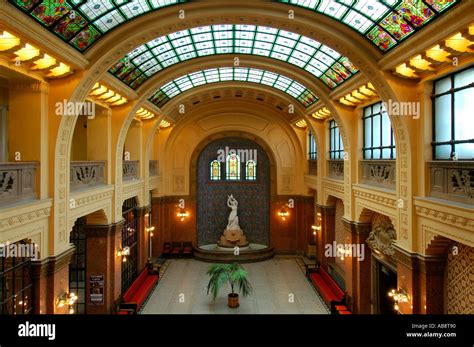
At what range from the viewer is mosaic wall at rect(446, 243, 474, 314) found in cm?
845

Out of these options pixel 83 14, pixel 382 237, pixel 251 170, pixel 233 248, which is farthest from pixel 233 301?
pixel 83 14

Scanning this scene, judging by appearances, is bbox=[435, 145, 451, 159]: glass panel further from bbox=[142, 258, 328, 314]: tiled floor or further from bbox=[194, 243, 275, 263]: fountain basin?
bbox=[194, 243, 275, 263]: fountain basin

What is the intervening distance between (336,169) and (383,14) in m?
Result: 9.43

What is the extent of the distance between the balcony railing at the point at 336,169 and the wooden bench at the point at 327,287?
4985 millimetres

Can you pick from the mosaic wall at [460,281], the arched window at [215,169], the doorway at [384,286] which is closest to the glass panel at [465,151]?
the mosaic wall at [460,281]

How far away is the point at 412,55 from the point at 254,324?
26.1 ft

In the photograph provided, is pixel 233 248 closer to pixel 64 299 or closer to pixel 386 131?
pixel 386 131

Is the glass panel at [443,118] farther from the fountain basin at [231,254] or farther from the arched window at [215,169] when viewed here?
the arched window at [215,169]

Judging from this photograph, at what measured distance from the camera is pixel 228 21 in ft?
34.2

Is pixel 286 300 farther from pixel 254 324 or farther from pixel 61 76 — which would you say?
pixel 254 324

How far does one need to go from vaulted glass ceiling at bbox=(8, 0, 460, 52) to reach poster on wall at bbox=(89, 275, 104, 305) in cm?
814

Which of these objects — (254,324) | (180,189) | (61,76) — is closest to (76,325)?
(254,324)

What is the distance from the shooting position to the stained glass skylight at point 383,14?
7840 millimetres

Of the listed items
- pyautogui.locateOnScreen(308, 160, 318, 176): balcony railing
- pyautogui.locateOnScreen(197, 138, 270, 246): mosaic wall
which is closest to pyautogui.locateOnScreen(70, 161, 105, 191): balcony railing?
pyautogui.locateOnScreen(197, 138, 270, 246): mosaic wall
